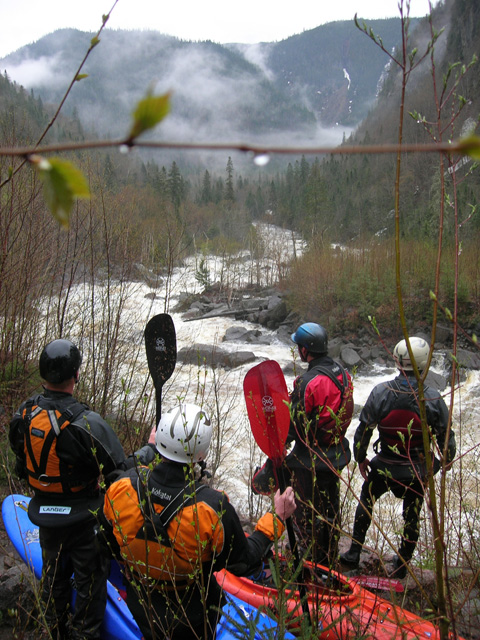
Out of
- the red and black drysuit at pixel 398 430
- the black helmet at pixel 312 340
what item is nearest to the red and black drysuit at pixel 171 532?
the red and black drysuit at pixel 398 430

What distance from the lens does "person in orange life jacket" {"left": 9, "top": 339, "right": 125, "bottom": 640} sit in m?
2.28

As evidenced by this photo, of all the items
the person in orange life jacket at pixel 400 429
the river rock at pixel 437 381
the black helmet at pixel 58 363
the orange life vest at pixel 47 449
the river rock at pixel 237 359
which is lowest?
the river rock at pixel 437 381

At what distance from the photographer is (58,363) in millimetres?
2379

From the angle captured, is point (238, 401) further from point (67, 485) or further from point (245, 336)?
point (67, 485)

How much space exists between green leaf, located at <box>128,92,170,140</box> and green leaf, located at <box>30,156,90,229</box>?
2.2 inches

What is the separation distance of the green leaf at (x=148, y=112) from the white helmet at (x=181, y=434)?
163 centimetres

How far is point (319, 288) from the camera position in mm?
16266

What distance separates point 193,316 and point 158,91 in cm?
1713

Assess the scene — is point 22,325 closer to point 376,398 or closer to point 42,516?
point 42,516

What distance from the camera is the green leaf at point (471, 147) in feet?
1.02

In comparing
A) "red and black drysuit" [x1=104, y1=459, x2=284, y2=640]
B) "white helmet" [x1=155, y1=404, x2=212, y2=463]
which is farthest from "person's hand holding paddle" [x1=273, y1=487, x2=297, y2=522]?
"white helmet" [x1=155, y1=404, x2=212, y2=463]

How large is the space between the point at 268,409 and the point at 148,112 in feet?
7.36

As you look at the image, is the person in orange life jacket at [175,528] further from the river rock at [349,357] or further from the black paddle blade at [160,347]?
the river rock at [349,357]

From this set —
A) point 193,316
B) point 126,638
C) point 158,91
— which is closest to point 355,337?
point 193,316
